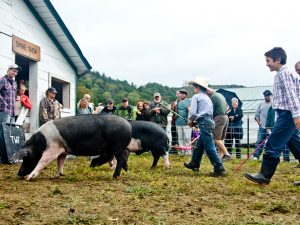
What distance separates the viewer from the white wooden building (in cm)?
1076

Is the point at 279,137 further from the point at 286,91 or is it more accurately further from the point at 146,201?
the point at 146,201

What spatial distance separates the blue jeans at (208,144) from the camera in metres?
7.83

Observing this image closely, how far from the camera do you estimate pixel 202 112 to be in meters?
8.05

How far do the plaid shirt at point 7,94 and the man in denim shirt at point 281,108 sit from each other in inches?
225

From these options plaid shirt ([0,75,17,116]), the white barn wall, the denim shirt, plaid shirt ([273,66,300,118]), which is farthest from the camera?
the white barn wall

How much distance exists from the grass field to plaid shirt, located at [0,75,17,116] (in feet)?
8.58

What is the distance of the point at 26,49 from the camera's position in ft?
38.0

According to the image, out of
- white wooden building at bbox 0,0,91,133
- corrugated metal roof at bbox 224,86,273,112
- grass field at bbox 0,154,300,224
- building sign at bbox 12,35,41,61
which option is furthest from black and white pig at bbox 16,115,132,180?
corrugated metal roof at bbox 224,86,273,112

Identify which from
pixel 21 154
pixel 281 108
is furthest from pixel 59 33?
pixel 281 108

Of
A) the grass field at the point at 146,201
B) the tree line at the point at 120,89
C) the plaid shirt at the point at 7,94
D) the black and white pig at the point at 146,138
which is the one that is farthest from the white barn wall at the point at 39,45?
the tree line at the point at 120,89

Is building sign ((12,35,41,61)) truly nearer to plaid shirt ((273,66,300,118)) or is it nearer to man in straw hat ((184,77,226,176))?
man in straw hat ((184,77,226,176))

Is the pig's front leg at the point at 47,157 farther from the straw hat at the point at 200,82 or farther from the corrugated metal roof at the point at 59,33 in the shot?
the corrugated metal roof at the point at 59,33

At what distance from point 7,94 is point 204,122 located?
14.6ft

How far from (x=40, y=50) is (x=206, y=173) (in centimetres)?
658
